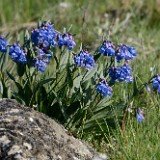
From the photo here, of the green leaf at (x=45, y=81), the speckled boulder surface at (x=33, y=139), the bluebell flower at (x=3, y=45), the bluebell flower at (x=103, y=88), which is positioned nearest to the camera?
the speckled boulder surface at (x=33, y=139)

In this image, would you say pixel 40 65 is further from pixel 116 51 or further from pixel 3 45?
pixel 116 51

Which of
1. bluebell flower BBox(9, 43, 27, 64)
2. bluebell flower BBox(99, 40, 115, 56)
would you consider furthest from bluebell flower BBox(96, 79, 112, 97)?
bluebell flower BBox(9, 43, 27, 64)

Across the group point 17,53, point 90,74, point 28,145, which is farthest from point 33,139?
point 90,74

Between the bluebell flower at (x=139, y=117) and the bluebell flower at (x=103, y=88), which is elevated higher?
the bluebell flower at (x=103, y=88)

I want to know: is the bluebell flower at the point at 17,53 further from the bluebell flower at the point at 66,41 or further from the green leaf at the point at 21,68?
the bluebell flower at the point at 66,41

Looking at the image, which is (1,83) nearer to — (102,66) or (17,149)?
(102,66)

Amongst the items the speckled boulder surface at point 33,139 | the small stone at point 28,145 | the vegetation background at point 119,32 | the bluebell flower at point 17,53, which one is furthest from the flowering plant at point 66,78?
the small stone at point 28,145
